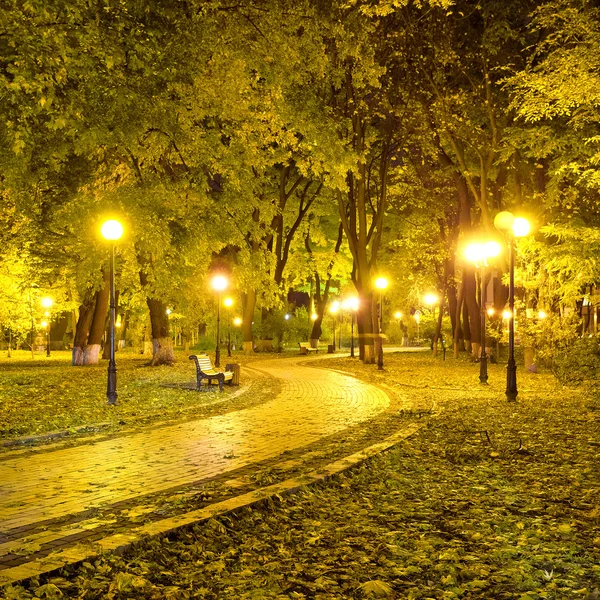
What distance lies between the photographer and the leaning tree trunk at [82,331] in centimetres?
3441

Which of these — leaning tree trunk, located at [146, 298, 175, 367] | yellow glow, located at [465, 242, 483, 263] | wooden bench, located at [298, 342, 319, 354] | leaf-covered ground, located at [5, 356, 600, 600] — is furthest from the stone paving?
wooden bench, located at [298, 342, 319, 354]

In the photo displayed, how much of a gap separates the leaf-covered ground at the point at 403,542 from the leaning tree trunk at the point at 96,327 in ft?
82.9

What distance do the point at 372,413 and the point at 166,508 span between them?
8716mm

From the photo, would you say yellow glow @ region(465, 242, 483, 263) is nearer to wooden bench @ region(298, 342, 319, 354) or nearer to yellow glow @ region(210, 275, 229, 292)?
yellow glow @ region(210, 275, 229, 292)

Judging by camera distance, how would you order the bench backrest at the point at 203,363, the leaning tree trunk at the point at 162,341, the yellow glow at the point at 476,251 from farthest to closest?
1. the leaning tree trunk at the point at 162,341
2. the yellow glow at the point at 476,251
3. the bench backrest at the point at 203,363

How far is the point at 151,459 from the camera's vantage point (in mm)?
9664

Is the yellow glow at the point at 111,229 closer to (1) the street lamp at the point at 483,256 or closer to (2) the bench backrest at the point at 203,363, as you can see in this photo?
(2) the bench backrest at the point at 203,363

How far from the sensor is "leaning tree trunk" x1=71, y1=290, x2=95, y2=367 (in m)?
34.4

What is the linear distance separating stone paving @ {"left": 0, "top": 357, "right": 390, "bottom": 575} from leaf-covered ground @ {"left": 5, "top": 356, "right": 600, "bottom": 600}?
1.07m

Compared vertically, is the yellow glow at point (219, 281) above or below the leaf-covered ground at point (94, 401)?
above

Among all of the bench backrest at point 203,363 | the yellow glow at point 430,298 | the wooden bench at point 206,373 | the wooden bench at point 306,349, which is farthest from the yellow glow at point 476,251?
the yellow glow at point 430,298

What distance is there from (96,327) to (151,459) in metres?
25.5

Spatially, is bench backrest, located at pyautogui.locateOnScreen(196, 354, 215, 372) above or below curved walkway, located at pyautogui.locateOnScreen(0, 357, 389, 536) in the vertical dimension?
above

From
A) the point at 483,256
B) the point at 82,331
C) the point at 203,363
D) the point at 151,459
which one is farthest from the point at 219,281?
the point at 151,459
